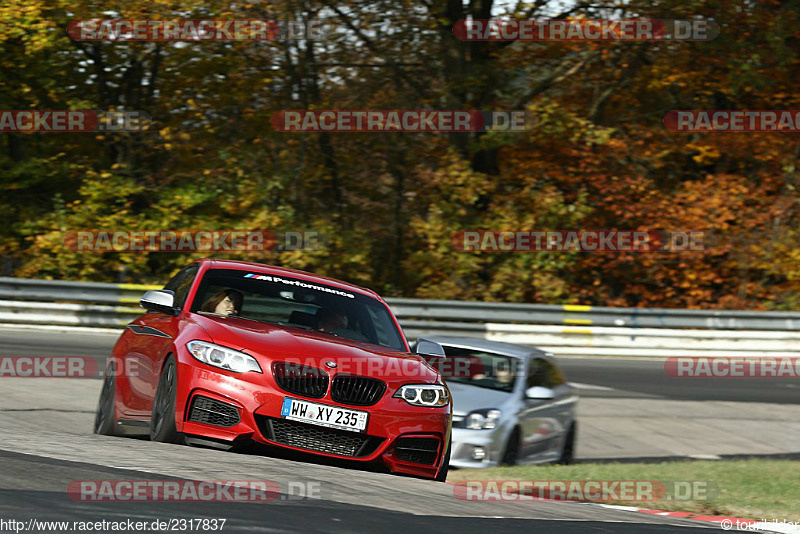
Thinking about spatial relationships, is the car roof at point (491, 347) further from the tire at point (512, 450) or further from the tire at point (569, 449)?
the tire at point (512, 450)

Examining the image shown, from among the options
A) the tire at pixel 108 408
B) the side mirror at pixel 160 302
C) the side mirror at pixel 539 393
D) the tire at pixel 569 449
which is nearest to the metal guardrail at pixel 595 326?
the tire at pixel 569 449

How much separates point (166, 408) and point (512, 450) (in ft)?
15.7

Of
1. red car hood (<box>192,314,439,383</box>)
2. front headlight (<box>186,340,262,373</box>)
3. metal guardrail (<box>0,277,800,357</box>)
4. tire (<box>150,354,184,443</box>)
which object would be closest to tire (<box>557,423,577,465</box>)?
red car hood (<box>192,314,439,383</box>)

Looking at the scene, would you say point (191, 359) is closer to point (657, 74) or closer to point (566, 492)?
point (566, 492)

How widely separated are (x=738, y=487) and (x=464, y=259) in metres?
15.2

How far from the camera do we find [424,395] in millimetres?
7695

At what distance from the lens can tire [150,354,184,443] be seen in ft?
24.3

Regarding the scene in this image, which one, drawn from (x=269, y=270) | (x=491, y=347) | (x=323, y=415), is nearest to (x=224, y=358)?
(x=323, y=415)

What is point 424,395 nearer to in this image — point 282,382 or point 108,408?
point 282,382

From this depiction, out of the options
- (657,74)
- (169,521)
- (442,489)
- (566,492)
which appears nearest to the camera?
(169,521)

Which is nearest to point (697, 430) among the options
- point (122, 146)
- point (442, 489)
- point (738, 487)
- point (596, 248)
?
point (738, 487)

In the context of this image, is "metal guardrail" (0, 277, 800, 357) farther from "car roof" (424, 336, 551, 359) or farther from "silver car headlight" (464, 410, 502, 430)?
"silver car headlight" (464, 410, 502, 430)

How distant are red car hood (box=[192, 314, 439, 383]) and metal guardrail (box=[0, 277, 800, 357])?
41.6 feet

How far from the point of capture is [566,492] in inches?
360
